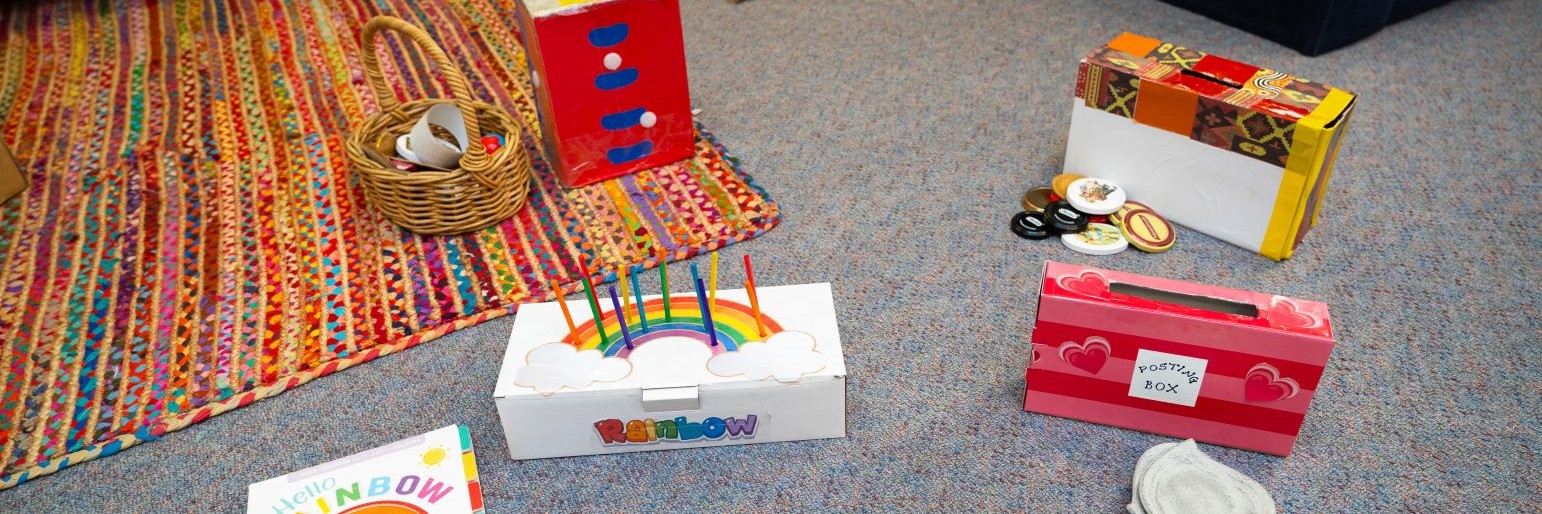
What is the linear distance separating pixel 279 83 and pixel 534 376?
1.26 metres

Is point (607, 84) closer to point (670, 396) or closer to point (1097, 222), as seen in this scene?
point (670, 396)

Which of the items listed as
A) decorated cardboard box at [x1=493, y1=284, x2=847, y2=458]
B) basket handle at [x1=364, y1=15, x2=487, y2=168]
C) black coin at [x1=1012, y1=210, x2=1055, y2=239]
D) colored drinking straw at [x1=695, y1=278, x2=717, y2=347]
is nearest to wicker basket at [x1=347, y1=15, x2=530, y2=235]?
basket handle at [x1=364, y1=15, x2=487, y2=168]

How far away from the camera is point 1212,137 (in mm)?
1321

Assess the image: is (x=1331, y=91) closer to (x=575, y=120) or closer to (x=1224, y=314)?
(x=1224, y=314)

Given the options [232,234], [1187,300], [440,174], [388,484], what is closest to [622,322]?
[388,484]

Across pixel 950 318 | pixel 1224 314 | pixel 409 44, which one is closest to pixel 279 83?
pixel 409 44

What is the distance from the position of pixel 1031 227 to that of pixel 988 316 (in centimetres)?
20

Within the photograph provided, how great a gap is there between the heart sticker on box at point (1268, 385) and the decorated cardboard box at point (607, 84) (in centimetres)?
90

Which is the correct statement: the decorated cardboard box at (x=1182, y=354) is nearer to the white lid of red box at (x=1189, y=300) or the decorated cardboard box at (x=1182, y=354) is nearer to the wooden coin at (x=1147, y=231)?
the white lid of red box at (x=1189, y=300)

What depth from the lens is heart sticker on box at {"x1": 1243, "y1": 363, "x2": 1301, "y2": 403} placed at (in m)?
1.00

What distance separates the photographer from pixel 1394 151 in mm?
1612

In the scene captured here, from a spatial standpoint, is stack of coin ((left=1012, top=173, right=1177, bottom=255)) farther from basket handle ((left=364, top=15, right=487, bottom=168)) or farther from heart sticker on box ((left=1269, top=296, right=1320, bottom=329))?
basket handle ((left=364, top=15, right=487, bottom=168))

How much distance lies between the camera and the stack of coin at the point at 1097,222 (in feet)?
4.58

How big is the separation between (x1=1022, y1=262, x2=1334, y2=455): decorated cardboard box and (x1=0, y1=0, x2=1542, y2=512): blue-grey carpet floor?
0.04m
